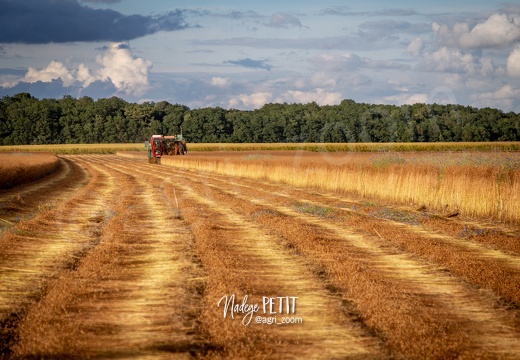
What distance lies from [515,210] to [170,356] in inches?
438

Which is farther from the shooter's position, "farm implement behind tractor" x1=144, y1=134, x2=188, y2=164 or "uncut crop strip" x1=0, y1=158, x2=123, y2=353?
"farm implement behind tractor" x1=144, y1=134, x2=188, y2=164

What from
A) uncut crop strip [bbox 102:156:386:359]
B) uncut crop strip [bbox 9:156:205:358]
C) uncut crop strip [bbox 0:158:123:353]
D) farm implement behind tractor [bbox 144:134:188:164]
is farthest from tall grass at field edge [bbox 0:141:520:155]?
uncut crop strip [bbox 9:156:205:358]

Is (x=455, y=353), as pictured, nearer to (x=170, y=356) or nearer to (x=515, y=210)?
(x=170, y=356)

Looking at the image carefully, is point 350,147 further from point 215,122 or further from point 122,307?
point 122,307

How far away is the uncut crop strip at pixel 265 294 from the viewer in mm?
5176

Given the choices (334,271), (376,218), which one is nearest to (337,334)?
(334,271)

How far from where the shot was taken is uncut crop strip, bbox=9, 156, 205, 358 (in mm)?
5164

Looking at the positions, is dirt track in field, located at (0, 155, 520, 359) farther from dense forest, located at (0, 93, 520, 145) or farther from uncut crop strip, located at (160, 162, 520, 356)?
dense forest, located at (0, 93, 520, 145)

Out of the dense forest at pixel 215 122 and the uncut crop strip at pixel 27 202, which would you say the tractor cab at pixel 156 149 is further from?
the dense forest at pixel 215 122

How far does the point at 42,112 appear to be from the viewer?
465ft

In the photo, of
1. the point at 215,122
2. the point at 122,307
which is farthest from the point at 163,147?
the point at 215,122

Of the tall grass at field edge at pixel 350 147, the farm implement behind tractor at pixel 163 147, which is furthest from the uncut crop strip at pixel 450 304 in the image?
the tall grass at field edge at pixel 350 147

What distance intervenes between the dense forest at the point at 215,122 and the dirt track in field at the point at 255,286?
264 feet

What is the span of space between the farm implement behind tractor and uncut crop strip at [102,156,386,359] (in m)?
44.2
